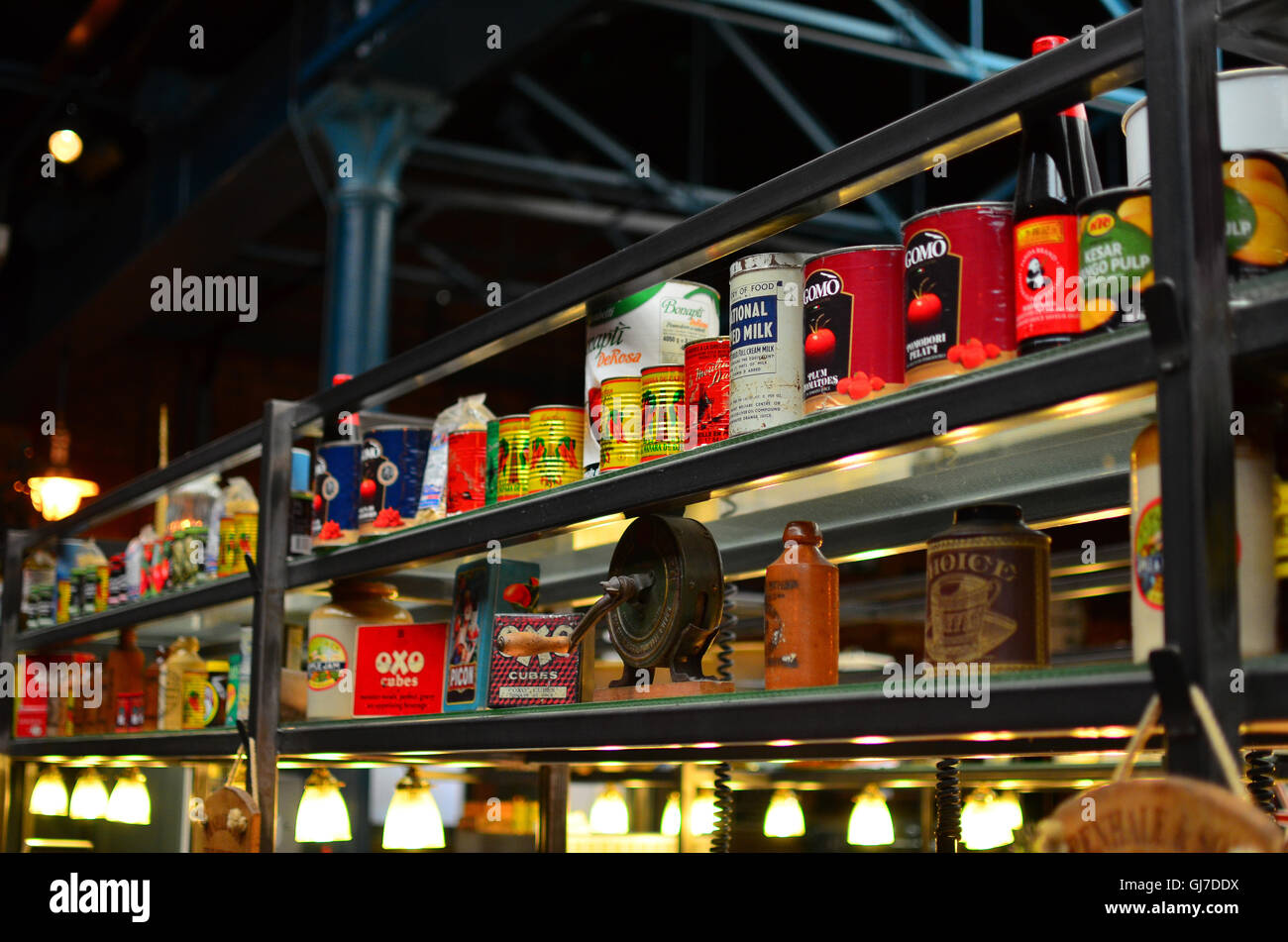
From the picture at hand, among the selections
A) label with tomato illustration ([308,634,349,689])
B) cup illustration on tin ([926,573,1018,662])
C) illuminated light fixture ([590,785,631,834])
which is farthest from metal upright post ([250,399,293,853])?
illuminated light fixture ([590,785,631,834])

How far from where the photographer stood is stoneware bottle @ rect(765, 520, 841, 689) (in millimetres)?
1976

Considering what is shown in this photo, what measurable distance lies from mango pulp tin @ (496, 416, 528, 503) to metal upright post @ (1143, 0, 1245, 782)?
1317 millimetres

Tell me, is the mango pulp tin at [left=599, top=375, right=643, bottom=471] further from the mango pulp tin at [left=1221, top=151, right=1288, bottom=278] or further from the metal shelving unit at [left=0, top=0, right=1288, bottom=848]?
the mango pulp tin at [left=1221, top=151, right=1288, bottom=278]

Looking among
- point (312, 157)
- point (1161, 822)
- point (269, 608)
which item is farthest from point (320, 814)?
point (312, 157)

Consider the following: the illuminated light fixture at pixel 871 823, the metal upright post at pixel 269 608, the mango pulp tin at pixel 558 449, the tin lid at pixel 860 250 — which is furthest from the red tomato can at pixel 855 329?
the illuminated light fixture at pixel 871 823

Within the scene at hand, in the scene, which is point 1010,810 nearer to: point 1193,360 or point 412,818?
point 412,818

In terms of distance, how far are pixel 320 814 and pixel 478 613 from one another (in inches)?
41.6

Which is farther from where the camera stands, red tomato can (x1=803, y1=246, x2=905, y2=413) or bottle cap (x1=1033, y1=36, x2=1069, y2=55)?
red tomato can (x1=803, y1=246, x2=905, y2=413)

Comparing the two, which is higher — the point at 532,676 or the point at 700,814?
the point at 532,676

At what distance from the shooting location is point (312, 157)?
22.7ft

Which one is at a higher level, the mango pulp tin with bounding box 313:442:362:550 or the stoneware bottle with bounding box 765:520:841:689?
the mango pulp tin with bounding box 313:442:362:550

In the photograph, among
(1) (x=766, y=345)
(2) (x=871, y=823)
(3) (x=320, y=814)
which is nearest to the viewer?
(1) (x=766, y=345)
